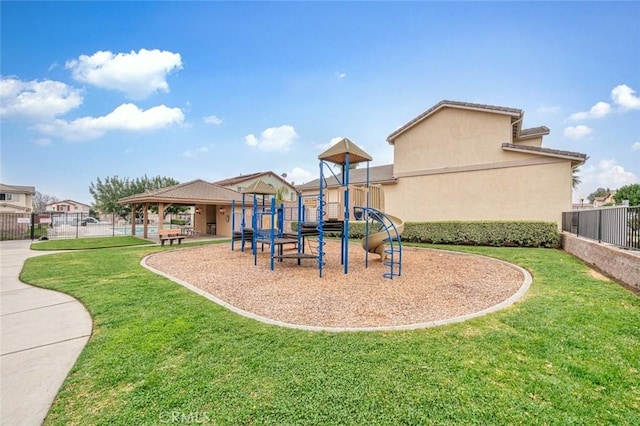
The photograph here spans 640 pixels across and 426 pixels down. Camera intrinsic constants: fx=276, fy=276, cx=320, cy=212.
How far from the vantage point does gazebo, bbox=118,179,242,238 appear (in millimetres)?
17484

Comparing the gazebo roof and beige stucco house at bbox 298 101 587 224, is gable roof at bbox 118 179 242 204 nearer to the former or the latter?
beige stucco house at bbox 298 101 587 224

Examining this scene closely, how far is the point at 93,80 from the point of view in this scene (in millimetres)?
15430

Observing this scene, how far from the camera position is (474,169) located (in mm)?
13781

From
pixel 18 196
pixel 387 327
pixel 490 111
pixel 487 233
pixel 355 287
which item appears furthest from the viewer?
pixel 18 196

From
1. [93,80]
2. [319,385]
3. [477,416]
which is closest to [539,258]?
[477,416]

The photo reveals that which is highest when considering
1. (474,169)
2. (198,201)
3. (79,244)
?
(474,169)

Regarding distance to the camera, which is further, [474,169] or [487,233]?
[474,169]

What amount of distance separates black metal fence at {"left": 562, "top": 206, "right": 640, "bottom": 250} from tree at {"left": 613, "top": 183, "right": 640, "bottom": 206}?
3792 centimetres

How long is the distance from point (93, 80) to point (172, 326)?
18.0 metres

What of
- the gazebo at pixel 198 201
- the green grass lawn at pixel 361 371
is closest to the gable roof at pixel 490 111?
the green grass lawn at pixel 361 371

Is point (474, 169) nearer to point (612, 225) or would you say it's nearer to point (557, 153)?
point (557, 153)

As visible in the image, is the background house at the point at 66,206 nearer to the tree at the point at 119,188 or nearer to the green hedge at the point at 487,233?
the tree at the point at 119,188

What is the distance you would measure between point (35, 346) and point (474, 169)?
1580 centimetres

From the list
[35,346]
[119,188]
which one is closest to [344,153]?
[35,346]
